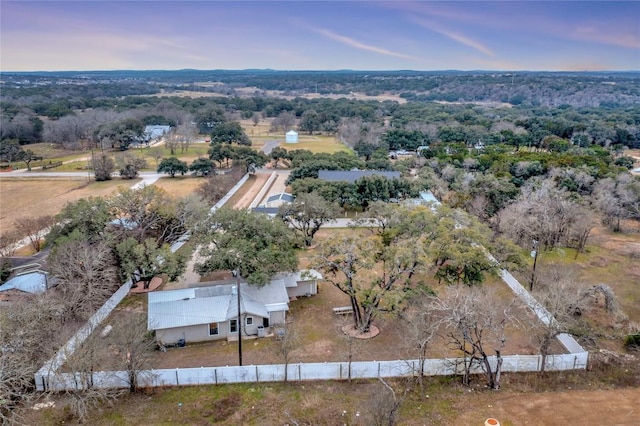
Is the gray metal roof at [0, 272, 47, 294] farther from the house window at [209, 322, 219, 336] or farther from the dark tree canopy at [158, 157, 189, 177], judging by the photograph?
the dark tree canopy at [158, 157, 189, 177]

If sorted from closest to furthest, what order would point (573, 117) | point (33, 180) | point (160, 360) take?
1. point (160, 360)
2. point (33, 180)
3. point (573, 117)

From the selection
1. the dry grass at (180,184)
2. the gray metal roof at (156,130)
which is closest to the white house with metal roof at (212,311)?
the dry grass at (180,184)

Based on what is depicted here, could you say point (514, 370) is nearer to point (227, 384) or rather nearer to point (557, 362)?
point (557, 362)

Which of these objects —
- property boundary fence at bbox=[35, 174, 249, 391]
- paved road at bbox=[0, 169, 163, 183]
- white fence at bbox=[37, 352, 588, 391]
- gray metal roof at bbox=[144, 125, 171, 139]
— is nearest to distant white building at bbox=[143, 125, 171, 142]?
gray metal roof at bbox=[144, 125, 171, 139]

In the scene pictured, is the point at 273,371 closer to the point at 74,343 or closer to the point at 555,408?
the point at 74,343

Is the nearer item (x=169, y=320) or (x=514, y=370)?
(x=514, y=370)

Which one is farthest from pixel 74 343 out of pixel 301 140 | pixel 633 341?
pixel 301 140

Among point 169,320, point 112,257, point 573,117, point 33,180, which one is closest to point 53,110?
point 33,180
